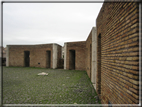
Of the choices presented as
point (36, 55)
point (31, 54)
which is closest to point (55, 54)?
point (36, 55)

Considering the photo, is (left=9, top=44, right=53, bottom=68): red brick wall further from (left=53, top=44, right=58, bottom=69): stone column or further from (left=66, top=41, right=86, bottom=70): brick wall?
(left=66, top=41, right=86, bottom=70): brick wall

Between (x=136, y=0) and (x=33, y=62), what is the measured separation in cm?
1681

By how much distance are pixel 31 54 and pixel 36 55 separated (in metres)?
1.11

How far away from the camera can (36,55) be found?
15.8 metres

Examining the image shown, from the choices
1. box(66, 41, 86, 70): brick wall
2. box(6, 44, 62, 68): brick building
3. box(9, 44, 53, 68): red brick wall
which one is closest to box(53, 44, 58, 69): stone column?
box(6, 44, 62, 68): brick building

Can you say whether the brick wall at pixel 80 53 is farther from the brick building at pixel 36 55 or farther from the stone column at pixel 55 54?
the brick building at pixel 36 55

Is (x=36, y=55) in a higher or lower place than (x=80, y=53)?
lower

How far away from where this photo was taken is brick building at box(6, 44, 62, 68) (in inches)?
581

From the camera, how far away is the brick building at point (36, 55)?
14758mm

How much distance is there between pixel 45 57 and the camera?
594 inches

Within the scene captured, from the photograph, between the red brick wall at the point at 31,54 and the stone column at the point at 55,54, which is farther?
the red brick wall at the point at 31,54

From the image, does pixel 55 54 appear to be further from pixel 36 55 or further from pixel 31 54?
pixel 31 54

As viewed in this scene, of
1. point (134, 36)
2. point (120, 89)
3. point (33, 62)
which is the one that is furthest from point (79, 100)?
point (33, 62)

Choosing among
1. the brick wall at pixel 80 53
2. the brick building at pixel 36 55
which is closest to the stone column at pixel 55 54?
the brick building at pixel 36 55
